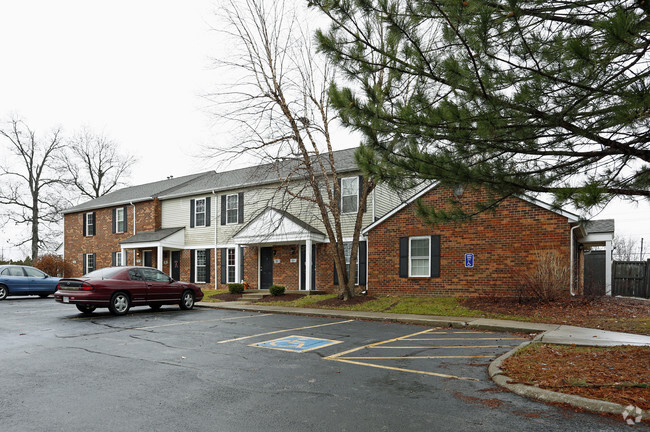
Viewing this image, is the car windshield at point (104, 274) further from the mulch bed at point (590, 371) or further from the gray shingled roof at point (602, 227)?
the gray shingled roof at point (602, 227)

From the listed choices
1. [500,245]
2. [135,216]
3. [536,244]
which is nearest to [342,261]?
[500,245]

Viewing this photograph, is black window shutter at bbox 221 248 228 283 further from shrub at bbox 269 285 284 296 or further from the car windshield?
the car windshield

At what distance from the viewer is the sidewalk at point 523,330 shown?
5111 millimetres

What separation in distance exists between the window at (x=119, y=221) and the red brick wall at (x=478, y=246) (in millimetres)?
18976

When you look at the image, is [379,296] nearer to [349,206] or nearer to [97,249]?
[349,206]

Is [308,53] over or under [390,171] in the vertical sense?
over

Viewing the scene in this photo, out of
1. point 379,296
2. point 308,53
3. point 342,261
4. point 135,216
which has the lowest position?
point 379,296

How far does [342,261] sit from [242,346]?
8709mm

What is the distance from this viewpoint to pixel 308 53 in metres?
16.7

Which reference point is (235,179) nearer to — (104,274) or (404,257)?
(404,257)

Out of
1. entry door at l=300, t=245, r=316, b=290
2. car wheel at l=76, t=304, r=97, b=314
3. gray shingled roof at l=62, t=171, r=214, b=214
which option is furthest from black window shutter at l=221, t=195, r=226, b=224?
car wheel at l=76, t=304, r=97, b=314

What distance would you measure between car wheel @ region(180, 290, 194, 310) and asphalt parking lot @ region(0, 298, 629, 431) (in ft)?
15.2

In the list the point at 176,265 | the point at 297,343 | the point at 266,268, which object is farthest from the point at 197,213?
the point at 297,343

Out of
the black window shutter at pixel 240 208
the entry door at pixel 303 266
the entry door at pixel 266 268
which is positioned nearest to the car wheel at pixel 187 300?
the entry door at pixel 303 266
